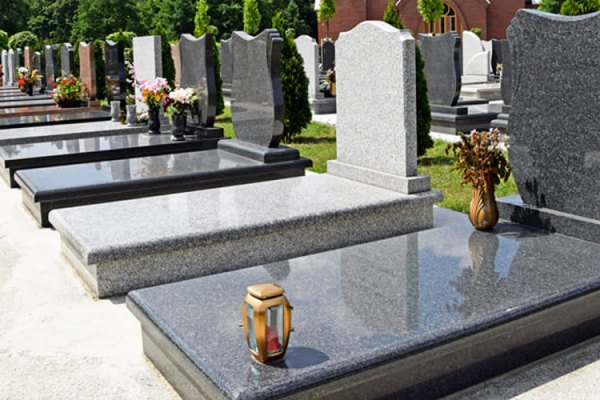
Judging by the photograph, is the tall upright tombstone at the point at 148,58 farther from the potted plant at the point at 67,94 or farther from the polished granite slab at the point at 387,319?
the polished granite slab at the point at 387,319

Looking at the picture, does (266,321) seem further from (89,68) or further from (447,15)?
(447,15)

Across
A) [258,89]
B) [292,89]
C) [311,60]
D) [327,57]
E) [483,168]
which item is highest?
[327,57]

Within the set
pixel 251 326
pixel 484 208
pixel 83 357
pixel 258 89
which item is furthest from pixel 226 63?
pixel 251 326

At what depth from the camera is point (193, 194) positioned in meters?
7.57

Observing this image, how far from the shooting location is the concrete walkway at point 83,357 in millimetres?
4285

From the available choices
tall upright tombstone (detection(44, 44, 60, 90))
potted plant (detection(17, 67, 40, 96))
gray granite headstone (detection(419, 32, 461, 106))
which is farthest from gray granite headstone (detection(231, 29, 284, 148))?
potted plant (detection(17, 67, 40, 96))

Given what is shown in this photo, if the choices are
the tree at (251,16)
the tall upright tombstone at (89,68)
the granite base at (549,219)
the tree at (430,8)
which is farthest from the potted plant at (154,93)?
the tree at (251,16)

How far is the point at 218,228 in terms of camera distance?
6.16 metres

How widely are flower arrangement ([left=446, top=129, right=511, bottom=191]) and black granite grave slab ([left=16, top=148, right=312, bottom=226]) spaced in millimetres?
3724

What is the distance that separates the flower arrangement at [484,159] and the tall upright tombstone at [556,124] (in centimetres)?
37

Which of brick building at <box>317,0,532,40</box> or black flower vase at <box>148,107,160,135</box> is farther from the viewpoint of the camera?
brick building at <box>317,0,532,40</box>

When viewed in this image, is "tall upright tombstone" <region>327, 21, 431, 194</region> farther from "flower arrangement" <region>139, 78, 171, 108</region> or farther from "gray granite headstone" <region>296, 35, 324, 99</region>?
"gray granite headstone" <region>296, 35, 324, 99</region>

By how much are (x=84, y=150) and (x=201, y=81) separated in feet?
7.31

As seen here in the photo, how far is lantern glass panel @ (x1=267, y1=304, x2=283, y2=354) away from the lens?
361 centimetres
